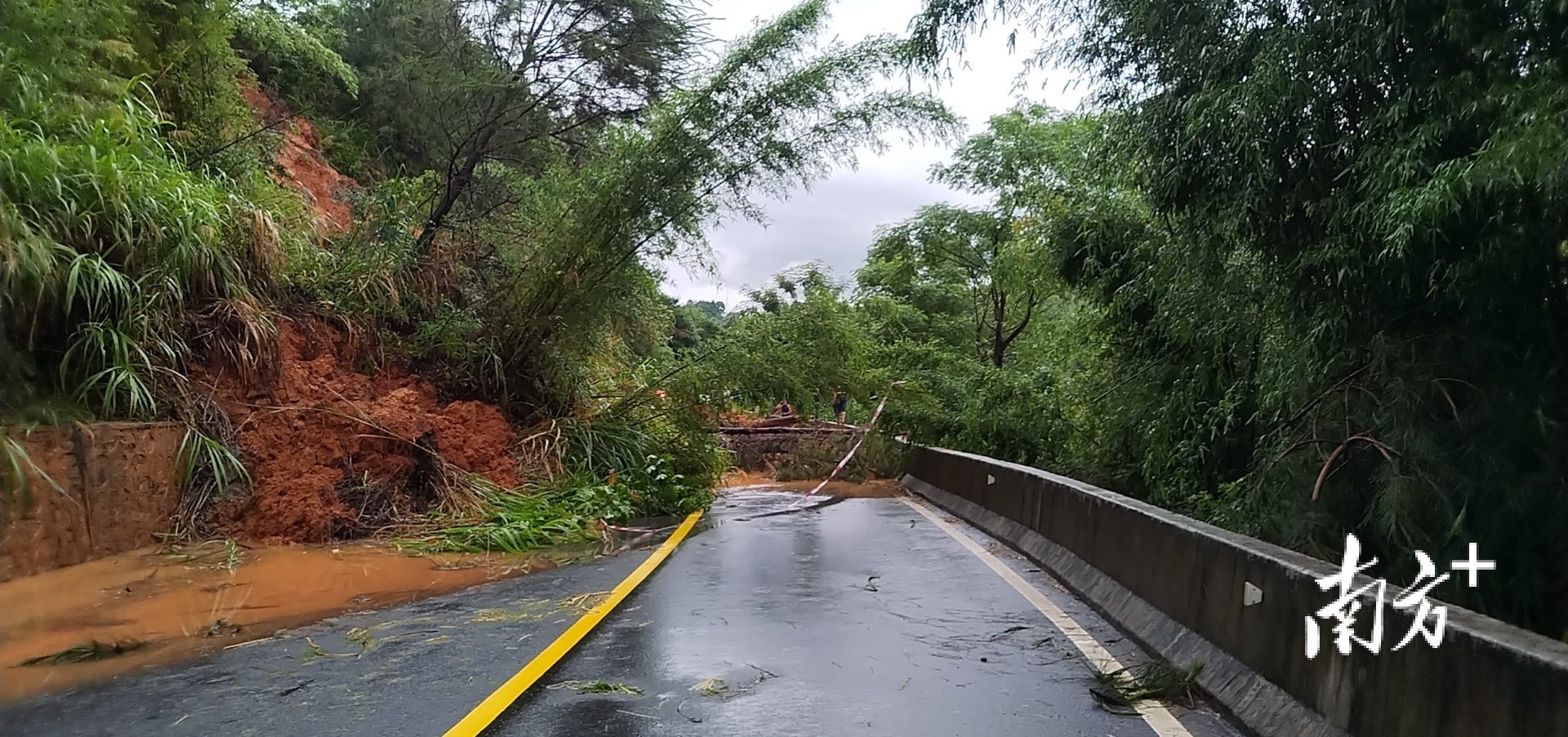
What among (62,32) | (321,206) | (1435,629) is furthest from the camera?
(321,206)

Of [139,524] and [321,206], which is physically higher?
[321,206]

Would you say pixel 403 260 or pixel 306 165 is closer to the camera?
pixel 403 260

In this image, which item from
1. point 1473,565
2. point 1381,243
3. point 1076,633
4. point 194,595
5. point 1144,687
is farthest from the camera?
point 194,595

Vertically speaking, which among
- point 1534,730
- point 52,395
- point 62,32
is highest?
point 62,32

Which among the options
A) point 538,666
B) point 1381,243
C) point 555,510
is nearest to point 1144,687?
point 1381,243

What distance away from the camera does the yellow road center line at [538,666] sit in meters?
4.57

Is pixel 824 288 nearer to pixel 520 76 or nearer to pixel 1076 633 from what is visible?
pixel 520 76

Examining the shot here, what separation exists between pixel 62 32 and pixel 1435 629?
1205cm

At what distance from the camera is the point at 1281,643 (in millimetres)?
4594

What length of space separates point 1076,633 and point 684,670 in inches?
102

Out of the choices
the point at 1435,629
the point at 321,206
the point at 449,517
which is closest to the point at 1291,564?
the point at 1435,629

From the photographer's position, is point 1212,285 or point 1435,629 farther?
point 1212,285

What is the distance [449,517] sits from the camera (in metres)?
11.0

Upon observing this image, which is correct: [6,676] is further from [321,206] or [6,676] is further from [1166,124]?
[321,206]
